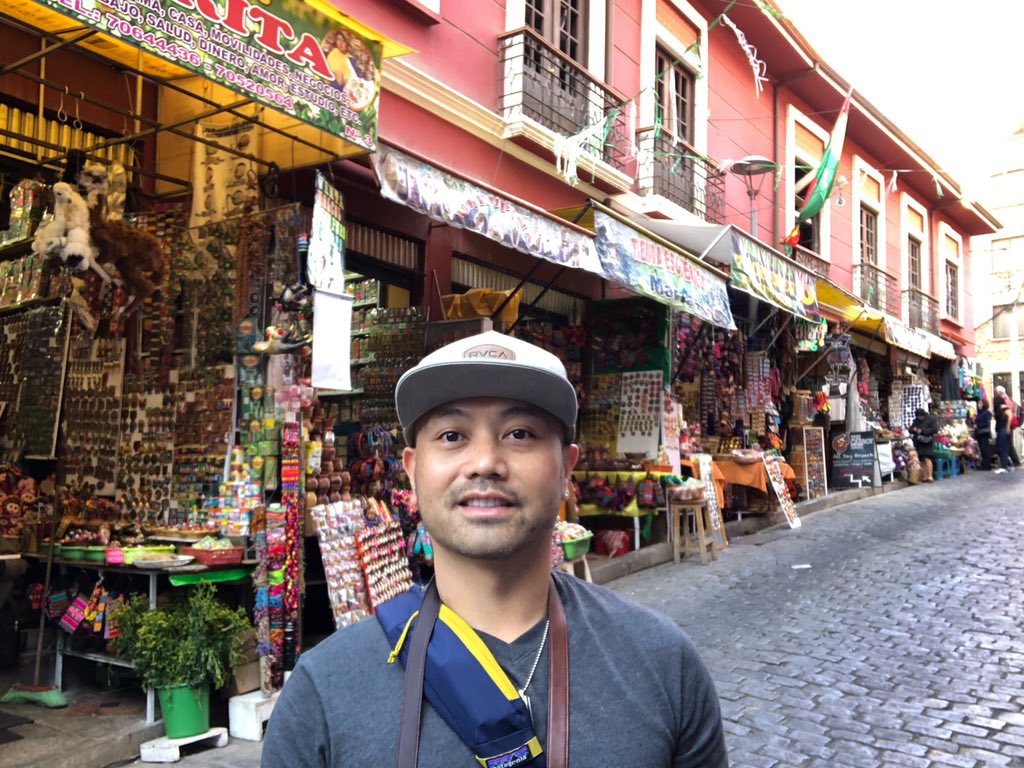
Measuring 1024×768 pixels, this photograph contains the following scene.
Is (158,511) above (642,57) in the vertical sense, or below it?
below

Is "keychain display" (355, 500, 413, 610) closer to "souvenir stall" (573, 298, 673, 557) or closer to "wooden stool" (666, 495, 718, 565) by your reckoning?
"souvenir stall" (573, 298, 673, 557)

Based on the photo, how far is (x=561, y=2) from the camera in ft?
32.2

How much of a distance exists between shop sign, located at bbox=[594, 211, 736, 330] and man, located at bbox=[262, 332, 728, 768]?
575 centimetres

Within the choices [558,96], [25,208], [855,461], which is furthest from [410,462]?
[855,461]

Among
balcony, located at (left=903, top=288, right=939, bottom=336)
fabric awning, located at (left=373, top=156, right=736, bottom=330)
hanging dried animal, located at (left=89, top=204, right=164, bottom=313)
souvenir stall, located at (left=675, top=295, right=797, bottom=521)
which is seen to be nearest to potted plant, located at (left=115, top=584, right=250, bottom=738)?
hanging dried animal, located at (left=89, top=204, right=164, bottom=313)

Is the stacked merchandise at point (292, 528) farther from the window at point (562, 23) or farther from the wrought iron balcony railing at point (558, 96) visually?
the window at point (562, 23)

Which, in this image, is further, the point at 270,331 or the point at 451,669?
the point at 270,331

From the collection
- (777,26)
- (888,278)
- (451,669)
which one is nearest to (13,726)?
(451,669)

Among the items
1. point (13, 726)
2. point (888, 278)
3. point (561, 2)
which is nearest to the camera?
point (13, 726)

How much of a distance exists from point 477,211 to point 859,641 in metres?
4.37

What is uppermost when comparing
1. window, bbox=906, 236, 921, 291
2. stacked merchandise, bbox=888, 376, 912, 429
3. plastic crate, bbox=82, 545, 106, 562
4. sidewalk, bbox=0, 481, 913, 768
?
window, bbox=906, 236, 921, 291

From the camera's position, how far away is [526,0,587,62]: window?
945 cm

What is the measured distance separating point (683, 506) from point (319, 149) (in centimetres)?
585

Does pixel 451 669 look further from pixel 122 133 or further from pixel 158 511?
pixel 122 133
